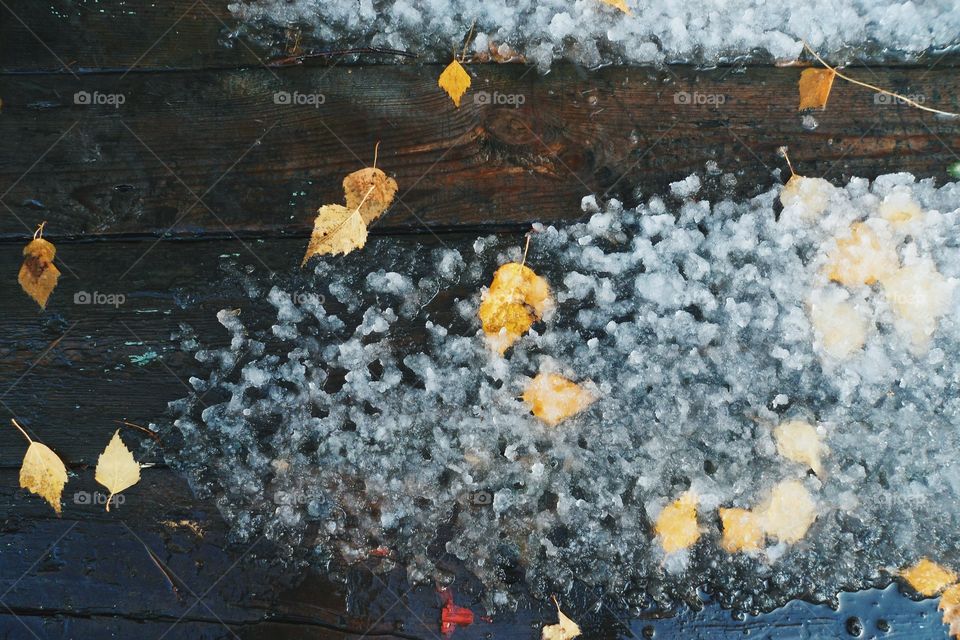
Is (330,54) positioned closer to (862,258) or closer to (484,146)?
(484,146)

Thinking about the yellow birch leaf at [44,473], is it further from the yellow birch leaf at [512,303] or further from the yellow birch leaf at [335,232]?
the yellow birch leaf at [512,303]

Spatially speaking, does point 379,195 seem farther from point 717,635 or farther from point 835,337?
point 717,635

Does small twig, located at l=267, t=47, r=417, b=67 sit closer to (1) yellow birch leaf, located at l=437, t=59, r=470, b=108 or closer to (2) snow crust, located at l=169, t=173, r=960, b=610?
(1) yellow birch leaf, located at l=437, t=59, r=470, b=108

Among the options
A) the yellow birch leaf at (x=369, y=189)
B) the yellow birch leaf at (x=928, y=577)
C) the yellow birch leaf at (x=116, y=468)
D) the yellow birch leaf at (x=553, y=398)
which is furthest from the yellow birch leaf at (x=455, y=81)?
the yellow birch leaf at (x=928, y=577)

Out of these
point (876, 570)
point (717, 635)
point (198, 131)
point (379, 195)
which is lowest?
point (717, 635)

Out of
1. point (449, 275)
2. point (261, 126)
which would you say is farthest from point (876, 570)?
point (261, 126)

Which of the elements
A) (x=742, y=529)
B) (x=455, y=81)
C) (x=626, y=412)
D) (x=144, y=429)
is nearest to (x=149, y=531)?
(x=144, y=429)
